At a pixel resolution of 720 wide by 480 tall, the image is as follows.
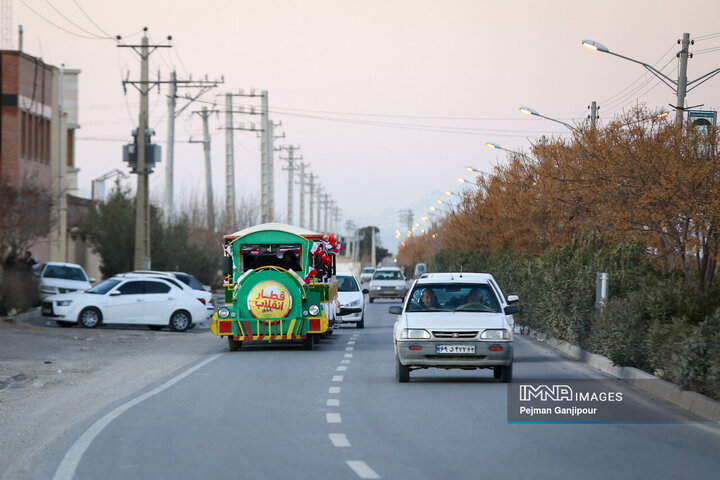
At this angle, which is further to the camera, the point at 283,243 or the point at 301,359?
the point at 283,243

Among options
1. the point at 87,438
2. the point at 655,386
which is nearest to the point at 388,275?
the point at 655,386

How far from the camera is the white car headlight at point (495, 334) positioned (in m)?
17.8

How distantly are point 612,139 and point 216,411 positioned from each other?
1586 cm

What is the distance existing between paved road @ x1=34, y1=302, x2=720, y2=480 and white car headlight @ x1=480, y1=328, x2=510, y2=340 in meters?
0.76

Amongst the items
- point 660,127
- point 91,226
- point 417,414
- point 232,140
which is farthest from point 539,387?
point 232,140

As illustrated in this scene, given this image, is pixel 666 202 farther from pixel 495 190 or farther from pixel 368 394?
pixel 495 190

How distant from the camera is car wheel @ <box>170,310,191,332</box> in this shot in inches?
1398

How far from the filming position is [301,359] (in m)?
24.1

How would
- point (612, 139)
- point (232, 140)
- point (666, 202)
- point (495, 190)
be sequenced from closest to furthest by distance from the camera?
point (666, 202) → point (612, 139) → point (495, 190) → point (232, 140)

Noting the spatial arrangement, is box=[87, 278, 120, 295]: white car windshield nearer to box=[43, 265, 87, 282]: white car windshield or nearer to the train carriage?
box=[43, 265, 87, 282]: white car windshield

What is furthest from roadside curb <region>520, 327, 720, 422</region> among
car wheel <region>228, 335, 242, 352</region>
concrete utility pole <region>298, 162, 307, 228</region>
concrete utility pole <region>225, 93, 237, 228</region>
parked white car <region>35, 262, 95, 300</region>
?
concrete utility pole <region>298, 162, 307, 228</region>

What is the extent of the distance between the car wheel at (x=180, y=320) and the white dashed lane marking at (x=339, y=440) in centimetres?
2367

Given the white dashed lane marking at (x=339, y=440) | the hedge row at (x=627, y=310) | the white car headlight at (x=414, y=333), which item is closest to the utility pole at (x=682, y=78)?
the hedge row at (x=627, y=310)

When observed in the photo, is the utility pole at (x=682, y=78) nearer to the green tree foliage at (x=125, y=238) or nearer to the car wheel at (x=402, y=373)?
the car wheel at (x=402, y=373)
